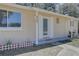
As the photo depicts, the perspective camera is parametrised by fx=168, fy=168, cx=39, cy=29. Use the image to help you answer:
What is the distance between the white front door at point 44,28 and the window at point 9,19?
11.3 feet

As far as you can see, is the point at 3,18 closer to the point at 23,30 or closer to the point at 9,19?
the point at 9,19

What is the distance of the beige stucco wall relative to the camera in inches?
407

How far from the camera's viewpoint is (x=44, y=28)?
15.2m

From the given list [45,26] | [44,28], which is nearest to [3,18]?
[44,28]

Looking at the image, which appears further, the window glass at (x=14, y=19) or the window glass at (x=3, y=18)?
the window glass at (x=14, y=19)

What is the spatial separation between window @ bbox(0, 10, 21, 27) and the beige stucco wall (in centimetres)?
26

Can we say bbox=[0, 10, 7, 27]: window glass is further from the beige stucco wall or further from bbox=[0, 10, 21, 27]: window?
the beige stucco wall

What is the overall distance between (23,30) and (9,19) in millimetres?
1593

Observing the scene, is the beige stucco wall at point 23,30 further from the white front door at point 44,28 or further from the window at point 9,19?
the white front door at point 44,28

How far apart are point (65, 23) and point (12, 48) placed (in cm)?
1125

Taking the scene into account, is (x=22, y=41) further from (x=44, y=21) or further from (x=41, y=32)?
(x=44, y=21)

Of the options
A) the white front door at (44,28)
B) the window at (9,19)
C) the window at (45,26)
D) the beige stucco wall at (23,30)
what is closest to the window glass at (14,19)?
the window at (9,19)

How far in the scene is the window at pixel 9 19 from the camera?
10155 millimetres

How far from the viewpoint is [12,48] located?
398 inches
